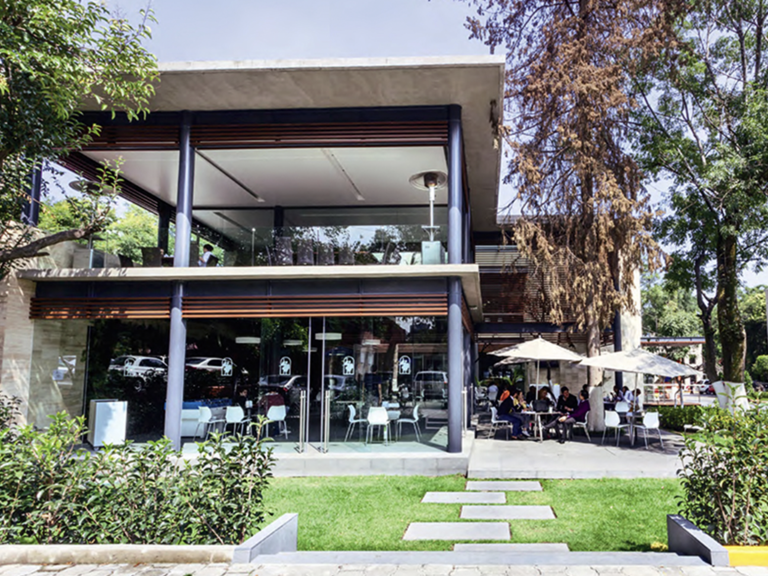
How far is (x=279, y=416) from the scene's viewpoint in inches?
491

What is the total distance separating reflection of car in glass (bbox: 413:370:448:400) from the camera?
11781 mm

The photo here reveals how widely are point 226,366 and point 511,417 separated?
666 cm

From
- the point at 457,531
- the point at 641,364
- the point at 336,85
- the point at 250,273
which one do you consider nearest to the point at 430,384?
the point at 250,273

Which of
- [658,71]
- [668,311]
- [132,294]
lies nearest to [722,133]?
[658,71]

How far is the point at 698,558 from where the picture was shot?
16.0 ft

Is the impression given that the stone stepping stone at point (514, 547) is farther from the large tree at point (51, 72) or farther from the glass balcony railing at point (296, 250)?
the large tree at point (51, 72)

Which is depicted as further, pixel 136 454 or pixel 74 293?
pixel 74 293

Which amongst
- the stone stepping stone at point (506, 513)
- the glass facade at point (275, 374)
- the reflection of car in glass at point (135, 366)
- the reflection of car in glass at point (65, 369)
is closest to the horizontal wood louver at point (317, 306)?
the glass facade at point (275, 374)

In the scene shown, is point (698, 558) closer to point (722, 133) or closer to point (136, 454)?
point (136, 454)

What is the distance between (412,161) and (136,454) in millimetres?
10079

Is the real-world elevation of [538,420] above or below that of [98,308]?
below

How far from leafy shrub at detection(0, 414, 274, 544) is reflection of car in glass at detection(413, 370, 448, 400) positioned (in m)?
6.72

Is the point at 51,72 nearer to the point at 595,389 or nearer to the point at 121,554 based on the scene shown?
the point at 121,554

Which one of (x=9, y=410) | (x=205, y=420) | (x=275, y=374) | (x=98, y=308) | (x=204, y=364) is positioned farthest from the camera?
(x=204, y=364)
